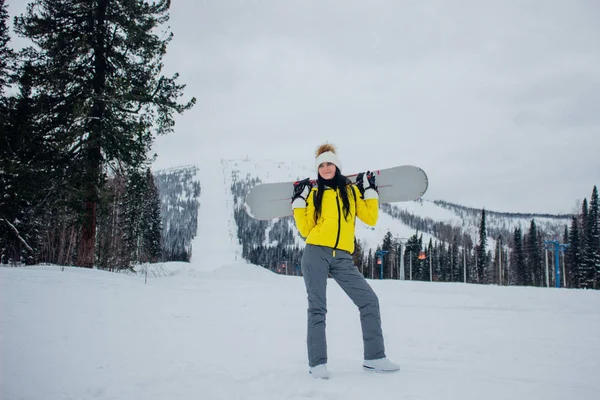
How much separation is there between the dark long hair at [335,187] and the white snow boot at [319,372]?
126 centimetres

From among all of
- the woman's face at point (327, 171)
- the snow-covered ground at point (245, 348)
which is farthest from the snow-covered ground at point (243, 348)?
the woman's face at point (327, 171)

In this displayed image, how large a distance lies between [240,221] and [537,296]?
125532 millimetres

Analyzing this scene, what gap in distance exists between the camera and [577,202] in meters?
71.7

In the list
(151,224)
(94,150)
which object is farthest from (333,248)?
(151,224)

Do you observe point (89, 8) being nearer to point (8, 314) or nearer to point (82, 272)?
point (82, 272)

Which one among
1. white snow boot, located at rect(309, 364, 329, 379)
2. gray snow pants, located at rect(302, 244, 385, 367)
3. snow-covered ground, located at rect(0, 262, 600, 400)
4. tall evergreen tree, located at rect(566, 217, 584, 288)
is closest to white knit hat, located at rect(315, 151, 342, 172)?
gray snow pants, located at rect(302, 244, 385, 367)

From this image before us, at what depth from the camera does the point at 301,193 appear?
3508mm

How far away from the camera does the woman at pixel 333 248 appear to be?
10.3 feet

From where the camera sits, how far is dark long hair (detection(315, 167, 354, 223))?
336cm

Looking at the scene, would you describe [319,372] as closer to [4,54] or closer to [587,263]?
[4,54]

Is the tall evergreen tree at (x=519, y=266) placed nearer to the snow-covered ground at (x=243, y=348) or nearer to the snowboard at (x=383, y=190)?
the snow-covered ground at (x=243, y=348)

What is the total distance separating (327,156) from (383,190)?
104 centimetres

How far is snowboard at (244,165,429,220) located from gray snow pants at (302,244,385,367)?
40.5 inches

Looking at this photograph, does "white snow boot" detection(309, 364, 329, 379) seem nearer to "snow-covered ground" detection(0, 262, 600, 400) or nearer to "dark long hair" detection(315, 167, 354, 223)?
"snow-covered ground" detection(0, 262, 600, 400)
